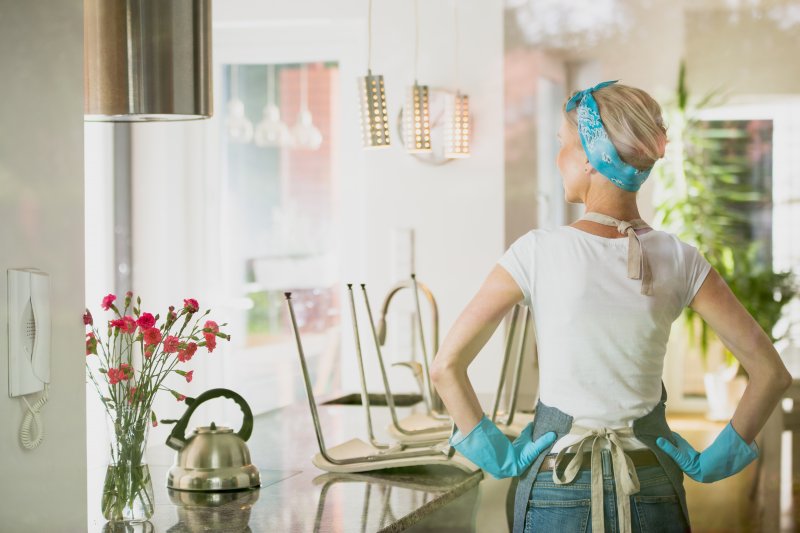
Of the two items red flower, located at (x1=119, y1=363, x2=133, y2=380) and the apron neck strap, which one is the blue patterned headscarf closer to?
the apron neck strap

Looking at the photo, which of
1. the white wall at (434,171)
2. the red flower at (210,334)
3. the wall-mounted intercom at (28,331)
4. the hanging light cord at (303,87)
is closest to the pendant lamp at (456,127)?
the white wall at (434,171)

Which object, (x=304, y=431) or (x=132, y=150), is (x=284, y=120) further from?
(x=304, y=431)

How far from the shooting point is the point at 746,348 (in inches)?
73.9

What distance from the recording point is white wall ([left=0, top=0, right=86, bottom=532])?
150 centimetres

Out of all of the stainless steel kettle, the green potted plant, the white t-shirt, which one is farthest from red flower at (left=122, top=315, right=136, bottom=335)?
the green potted plant

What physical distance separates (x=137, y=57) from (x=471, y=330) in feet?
3.19

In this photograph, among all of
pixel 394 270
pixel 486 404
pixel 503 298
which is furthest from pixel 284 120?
pixel 503 298

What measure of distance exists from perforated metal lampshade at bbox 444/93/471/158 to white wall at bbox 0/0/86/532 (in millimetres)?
2293

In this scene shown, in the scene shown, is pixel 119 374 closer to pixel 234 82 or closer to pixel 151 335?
pixel 151 335

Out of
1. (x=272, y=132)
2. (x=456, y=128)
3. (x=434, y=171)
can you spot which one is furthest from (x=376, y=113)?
(x=272, y=132)

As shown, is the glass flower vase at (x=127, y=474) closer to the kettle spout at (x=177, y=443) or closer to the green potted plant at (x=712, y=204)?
the kettle spout at (x=177, y=443)

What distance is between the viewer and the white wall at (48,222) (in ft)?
4.91

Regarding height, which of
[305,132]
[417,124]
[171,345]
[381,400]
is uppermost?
[305,132]

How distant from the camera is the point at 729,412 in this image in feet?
20.8
